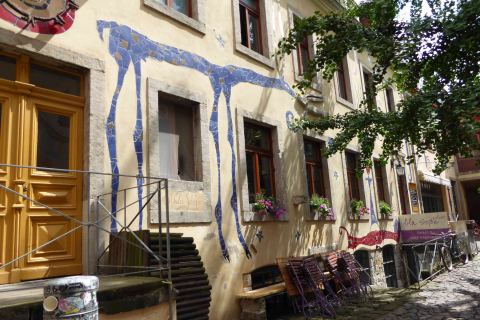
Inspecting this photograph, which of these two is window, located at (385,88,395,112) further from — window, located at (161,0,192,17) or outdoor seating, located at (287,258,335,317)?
window, located at (161,0,192,17)

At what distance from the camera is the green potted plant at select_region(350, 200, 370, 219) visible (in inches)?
414

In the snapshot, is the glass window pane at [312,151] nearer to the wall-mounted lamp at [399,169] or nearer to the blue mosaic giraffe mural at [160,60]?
the blue mosaic giraffe mural at [160,60]

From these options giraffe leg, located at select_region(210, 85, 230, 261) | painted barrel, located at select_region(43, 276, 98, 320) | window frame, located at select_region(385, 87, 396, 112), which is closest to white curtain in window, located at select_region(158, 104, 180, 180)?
giraffe leg, located at select_region(210, 85, 230, 261)

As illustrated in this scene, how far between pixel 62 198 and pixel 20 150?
0.71 meters

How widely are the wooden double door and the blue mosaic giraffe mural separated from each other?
0.48 metres

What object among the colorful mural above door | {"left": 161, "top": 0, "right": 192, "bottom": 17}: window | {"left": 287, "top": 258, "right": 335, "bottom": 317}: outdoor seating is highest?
{"left": 161, "top": 0, "right": 192, "bottom": 17}: window

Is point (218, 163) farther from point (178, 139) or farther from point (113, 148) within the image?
point (113, 148)

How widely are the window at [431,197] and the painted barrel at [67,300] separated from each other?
16.7 m

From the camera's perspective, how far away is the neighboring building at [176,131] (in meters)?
4.67

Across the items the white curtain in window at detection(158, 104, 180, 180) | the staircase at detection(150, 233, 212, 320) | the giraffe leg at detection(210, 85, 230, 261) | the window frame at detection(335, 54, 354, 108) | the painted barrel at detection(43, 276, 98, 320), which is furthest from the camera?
the window frame at detection(335, 54, 354, 108)

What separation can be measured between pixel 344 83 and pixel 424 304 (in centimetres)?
673

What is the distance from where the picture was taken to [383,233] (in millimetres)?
12070

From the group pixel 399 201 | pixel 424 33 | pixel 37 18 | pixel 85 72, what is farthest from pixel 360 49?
pixel 399 201

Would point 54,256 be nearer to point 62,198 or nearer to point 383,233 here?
point 62,198
